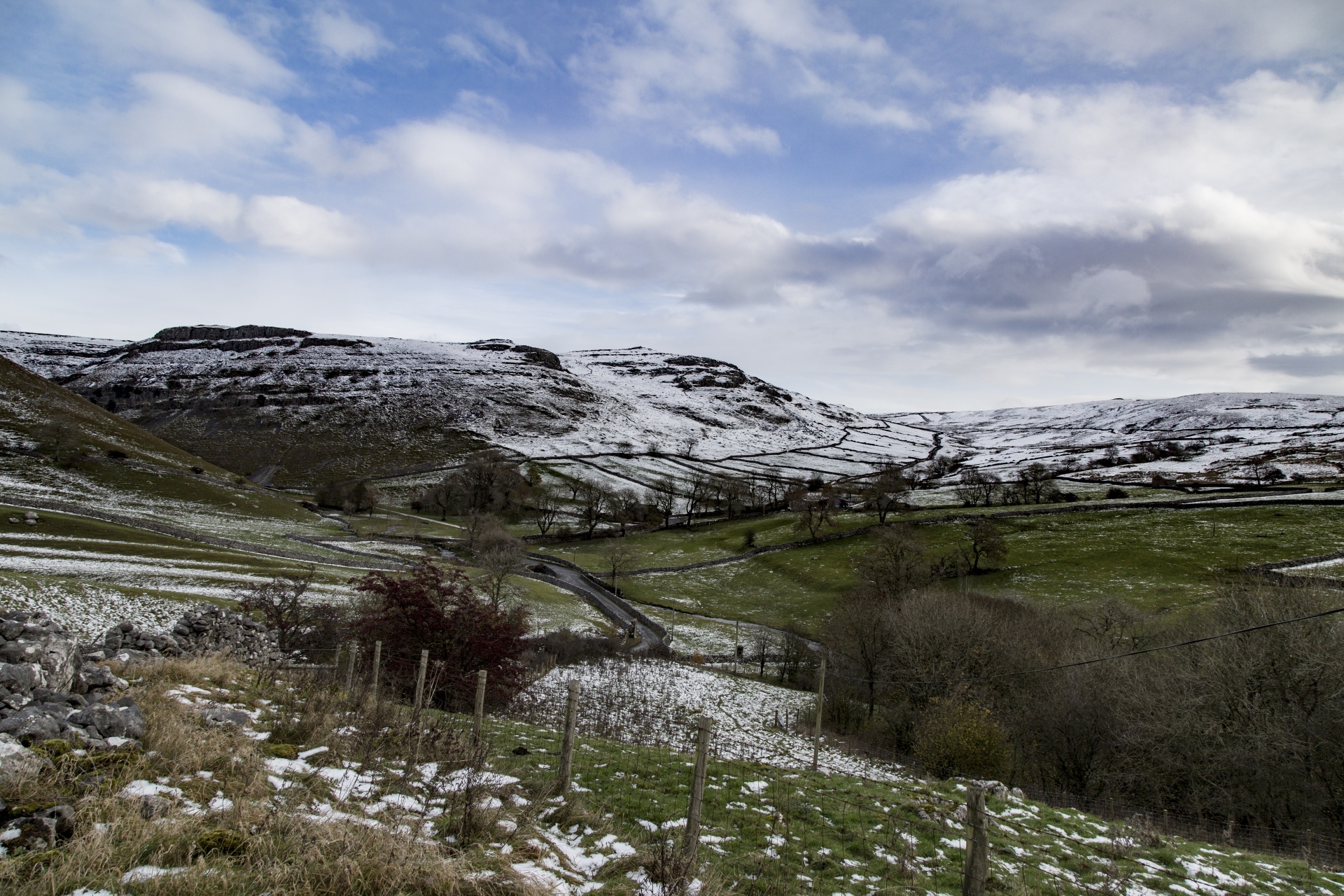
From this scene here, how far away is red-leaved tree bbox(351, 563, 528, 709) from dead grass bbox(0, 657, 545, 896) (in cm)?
1101

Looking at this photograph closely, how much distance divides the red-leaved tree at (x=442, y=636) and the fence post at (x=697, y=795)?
12.7 m

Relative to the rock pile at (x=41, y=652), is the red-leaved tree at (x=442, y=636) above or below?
below

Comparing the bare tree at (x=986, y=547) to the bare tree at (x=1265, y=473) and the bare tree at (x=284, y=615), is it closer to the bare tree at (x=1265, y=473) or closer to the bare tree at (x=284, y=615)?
the bare tree at (x=284, y=615)

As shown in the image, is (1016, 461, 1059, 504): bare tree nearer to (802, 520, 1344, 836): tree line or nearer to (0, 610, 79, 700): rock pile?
(802, 520, 1344, 836): tree line

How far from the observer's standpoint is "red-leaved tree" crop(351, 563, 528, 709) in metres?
19.1

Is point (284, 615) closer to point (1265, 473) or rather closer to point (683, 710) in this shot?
point (683, 710)

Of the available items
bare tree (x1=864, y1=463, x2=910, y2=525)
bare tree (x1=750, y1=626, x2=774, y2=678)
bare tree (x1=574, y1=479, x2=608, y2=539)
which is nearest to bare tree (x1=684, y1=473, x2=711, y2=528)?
bare tree (x1=574, y1=479, x2=608, y2=539)

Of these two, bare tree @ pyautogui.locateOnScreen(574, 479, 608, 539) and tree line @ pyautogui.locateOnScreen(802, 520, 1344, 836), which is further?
bare tree @ pyautogui.locateOnScreen(574, 479, 608, 539)

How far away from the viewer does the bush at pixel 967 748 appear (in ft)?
72.3

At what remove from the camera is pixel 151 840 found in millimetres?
5461

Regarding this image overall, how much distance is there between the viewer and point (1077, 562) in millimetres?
65125

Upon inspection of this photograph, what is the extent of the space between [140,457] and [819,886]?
109702 mm

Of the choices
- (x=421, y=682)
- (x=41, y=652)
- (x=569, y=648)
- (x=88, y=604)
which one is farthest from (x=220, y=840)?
(x=569, y=648)


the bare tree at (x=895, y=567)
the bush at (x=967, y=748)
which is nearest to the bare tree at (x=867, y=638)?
the bare tree at (x=895, y=567)
